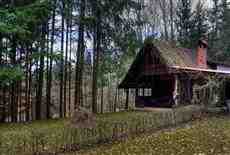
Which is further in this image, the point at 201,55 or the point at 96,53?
the point at 201,55

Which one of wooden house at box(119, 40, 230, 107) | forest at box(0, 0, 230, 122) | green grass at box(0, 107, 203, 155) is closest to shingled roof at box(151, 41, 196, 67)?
wooden house at box(119, 40, 230, 107)

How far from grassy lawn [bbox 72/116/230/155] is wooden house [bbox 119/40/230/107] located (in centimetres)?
864

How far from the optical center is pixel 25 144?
27.6 feet

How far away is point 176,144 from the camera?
940 centimetres

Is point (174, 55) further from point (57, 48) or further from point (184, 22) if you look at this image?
point (184, 22)

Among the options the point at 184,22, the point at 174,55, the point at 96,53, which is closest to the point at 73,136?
the point at 96,53

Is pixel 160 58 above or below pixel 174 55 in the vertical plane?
below

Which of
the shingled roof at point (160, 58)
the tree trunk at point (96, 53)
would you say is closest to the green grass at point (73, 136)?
the shingled roof at point (160, 58)

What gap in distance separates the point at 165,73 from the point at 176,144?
12.0 meters

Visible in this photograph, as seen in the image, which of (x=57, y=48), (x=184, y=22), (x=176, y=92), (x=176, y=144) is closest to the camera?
(x=176, y=144)

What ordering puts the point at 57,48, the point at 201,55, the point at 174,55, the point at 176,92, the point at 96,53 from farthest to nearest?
the point at 201,55
the point at 96,53
the point at 174,55
the point at 57,48
the point at 176,92

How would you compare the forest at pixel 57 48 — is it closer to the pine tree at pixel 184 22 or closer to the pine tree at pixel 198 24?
the pine tree at pixel 184 22

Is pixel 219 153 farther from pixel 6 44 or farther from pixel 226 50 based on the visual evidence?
pixel 226 50

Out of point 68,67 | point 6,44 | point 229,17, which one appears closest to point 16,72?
point 6,44
